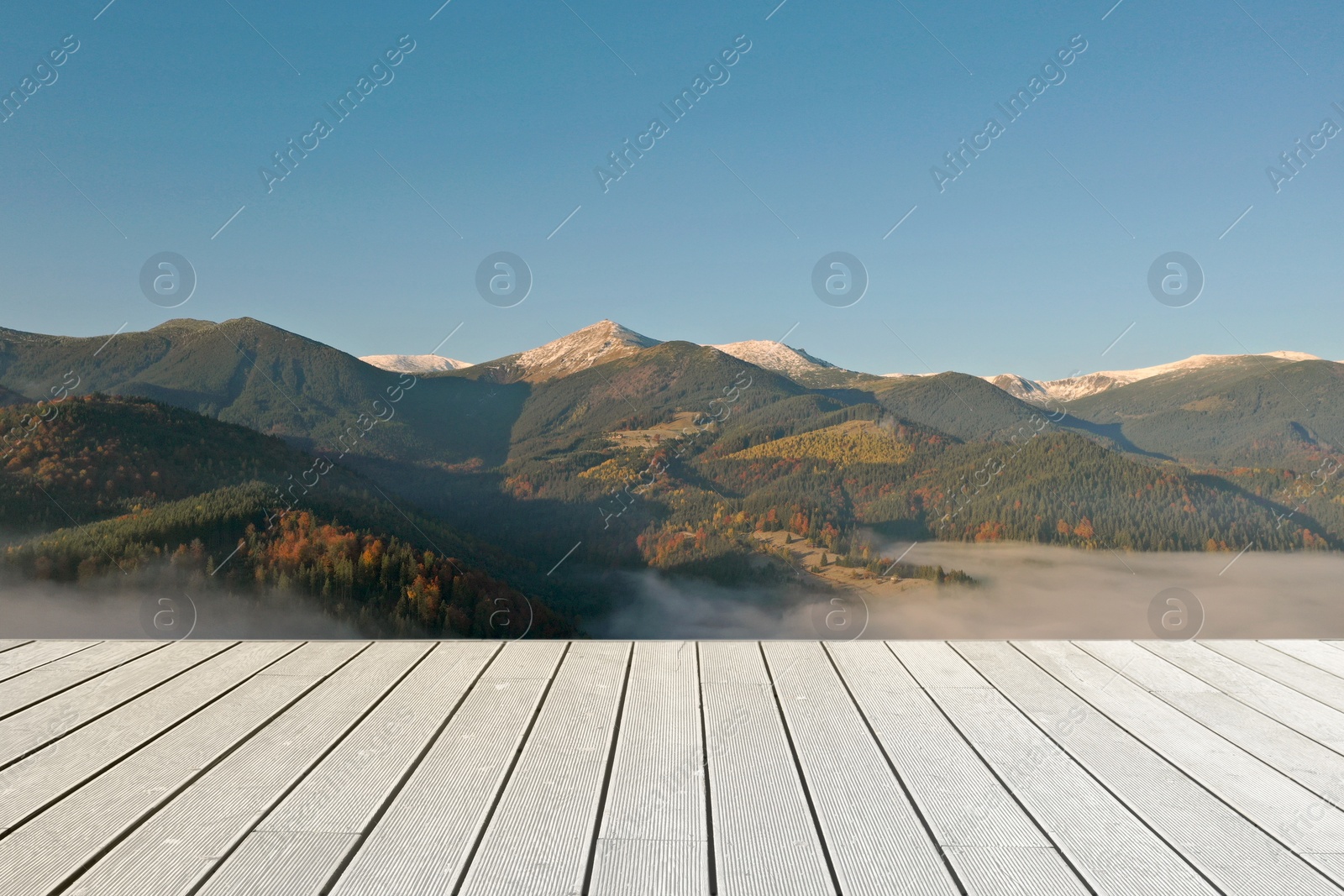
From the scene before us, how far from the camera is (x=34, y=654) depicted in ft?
9.41

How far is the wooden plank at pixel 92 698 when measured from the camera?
2.03 m

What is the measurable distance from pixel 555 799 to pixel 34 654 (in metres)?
2.55

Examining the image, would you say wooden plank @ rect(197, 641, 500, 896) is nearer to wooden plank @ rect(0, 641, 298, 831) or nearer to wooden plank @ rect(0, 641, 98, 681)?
wooden plank @ rect(0, 641, 298, 831)

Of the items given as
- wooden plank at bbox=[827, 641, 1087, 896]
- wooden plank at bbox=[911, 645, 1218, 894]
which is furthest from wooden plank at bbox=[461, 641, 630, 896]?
wooden plank at bbox=[911, 645, 1218, 894]

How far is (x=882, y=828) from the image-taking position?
152cm

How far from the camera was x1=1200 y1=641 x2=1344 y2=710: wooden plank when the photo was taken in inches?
101

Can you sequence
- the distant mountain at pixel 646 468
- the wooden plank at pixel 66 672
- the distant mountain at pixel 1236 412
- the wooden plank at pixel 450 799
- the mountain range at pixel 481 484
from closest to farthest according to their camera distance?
the wooden plank at pixel 450 799 < the wooden plank at pixel 66 672 < the mountain range at pixel 481 484 < the distant mountain at pixel 646 468 < the distant mountain at pixel 1236 412

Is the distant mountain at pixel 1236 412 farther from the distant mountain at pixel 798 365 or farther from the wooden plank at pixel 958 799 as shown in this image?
the wooden plank at pixel 958 799

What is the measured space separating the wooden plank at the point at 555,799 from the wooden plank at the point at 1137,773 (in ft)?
3.96

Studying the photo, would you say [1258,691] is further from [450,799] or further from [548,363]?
[548,363]

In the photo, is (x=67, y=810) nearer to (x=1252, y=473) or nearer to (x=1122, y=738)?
(x=1122, y=738)

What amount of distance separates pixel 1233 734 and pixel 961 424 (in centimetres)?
6332

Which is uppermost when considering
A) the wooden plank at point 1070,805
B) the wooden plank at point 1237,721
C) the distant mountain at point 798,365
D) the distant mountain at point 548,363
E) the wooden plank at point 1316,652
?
the distant mountain at point 798,365

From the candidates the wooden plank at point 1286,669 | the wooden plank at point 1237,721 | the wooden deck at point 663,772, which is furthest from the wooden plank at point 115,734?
the wooden plank at point 1286,669
